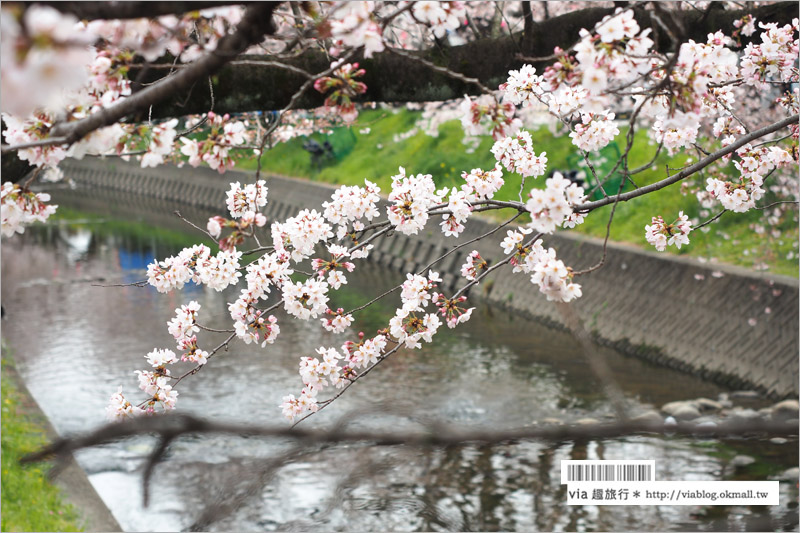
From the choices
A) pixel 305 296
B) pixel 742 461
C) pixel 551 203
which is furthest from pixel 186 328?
pixel 742 461

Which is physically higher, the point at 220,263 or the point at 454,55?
the point at 454,55

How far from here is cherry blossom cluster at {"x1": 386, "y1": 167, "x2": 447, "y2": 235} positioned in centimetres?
364

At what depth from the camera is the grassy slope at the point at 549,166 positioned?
35.0ft

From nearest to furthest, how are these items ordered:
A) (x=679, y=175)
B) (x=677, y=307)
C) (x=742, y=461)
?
1. (x=679, y=175)
2. (x=742, y=461)
3. (x=677, y=307)

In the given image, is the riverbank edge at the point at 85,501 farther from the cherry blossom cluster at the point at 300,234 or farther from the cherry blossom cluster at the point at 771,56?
the cherry blossom cluster at the point at 771,56

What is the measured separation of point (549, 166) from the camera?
1568 cm

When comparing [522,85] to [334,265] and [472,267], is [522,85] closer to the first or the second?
[472,267]

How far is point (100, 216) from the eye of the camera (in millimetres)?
25156

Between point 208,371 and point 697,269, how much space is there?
6027 millimetres

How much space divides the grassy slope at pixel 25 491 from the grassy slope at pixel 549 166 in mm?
3204

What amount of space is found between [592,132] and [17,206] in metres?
2.49

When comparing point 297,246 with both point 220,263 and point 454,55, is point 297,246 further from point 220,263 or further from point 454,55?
point 454,55

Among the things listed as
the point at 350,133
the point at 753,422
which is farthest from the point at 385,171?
the point at 753,422

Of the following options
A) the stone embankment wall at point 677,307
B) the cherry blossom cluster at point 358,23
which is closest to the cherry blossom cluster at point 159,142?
the cherry blossom cluster at point 358,23
